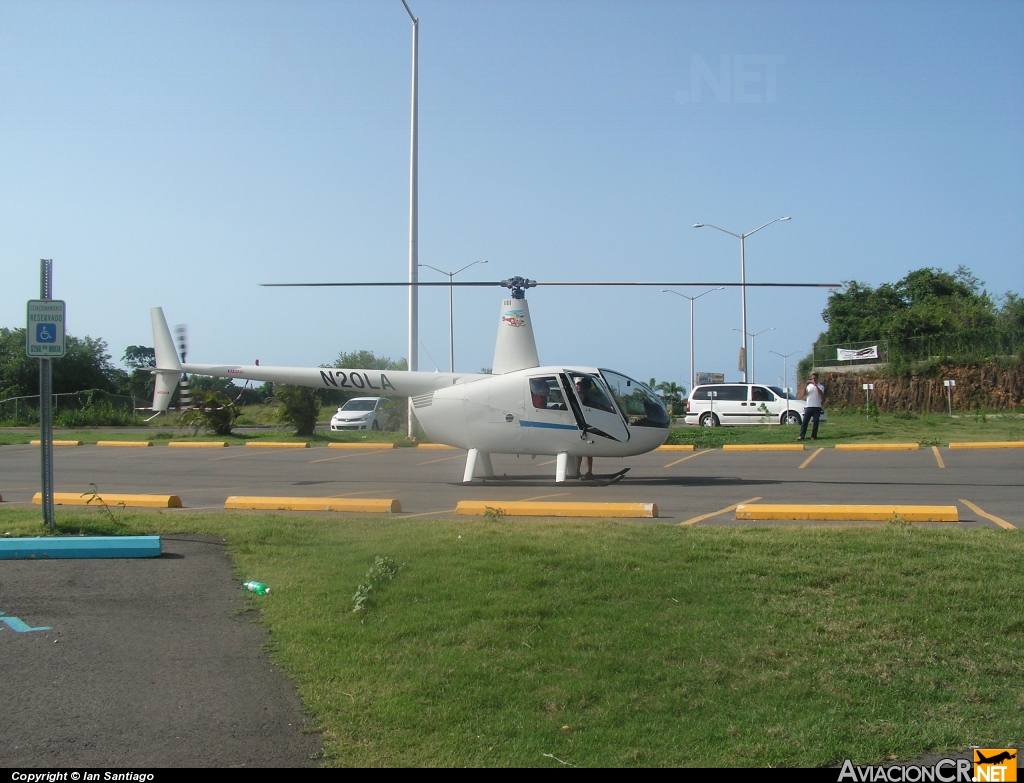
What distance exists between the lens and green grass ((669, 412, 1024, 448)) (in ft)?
73.2

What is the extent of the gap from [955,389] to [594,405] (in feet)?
118

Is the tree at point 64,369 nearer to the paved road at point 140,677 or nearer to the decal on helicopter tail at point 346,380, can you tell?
the decal on helicopter tail at point 346,380

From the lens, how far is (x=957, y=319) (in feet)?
178

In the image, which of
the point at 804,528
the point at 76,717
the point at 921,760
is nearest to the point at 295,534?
the point at 76,717

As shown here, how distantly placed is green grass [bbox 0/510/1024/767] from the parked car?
2244 cm

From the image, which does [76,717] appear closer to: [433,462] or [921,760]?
[921,760]

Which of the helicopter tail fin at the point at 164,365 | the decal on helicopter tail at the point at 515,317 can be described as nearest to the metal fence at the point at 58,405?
the helicopter tail fin at the point at 164,365

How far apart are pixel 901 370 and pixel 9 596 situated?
46381 mm

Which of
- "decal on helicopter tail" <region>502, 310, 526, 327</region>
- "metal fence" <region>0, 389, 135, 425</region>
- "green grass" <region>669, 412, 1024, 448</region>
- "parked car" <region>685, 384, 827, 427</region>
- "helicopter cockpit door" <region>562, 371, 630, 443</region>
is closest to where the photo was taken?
"helicopter cockpit door" <region>562, 371, 630, 443</region>

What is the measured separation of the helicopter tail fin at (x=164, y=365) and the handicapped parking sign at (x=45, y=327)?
7284 millimetres

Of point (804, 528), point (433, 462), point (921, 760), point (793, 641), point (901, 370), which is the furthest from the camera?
point (901, 370)

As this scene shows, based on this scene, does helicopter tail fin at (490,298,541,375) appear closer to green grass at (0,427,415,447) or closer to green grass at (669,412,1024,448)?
green grass at (669,412,1024,448)

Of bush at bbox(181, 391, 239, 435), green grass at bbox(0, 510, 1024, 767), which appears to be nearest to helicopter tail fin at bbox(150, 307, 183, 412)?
green grass at bbox(0, 510, 1024, 767)

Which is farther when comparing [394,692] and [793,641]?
[793,641]
